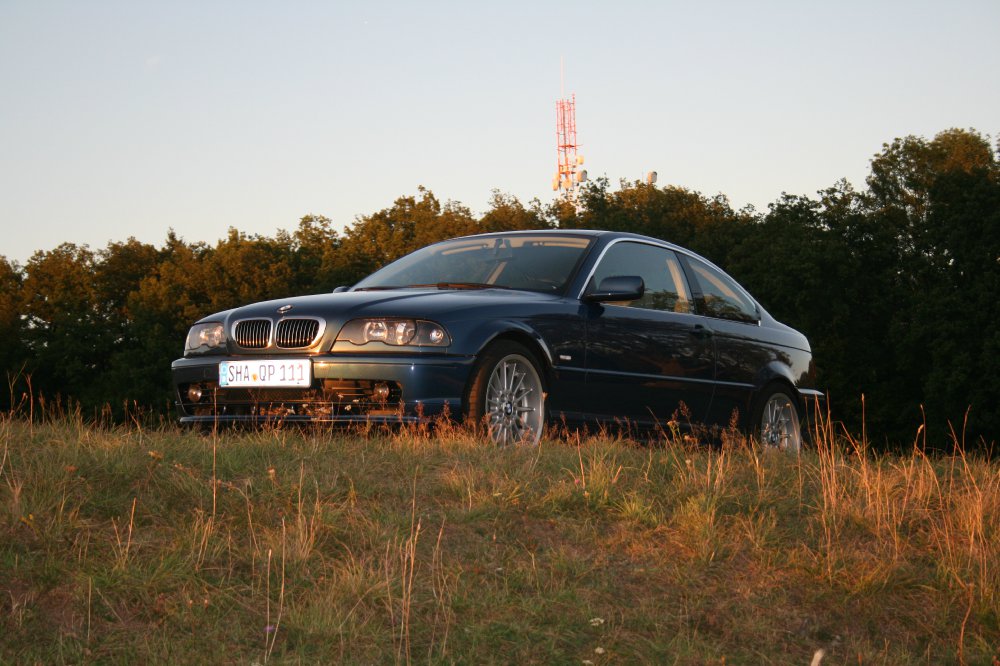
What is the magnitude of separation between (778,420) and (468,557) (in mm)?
4993

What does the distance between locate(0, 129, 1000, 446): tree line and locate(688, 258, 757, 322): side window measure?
25.4 metres

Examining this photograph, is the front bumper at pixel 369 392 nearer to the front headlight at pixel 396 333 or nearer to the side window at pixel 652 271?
the front headlight at pixel 396 333

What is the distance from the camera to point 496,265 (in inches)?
320

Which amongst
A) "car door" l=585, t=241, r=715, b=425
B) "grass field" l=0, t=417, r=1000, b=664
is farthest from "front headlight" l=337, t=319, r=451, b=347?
"car door" l=585, t=241, r=715, b=425

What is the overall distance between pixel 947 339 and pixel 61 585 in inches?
1435

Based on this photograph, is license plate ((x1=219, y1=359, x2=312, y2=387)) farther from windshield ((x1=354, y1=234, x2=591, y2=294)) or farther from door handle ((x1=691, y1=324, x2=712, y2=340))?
door handle ((x1=691, y1=324, x2=712, y2=340))

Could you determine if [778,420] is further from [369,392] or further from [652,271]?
[369,392]

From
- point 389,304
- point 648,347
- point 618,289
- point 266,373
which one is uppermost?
point 618,289

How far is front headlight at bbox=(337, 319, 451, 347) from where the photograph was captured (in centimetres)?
677

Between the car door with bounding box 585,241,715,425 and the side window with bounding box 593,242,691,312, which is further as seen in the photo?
the side window with bounding box 593,242,691,312

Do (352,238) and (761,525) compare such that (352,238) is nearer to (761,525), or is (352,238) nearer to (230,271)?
(230,271)

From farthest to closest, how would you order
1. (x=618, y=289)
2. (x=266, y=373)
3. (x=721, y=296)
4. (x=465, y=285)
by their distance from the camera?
(x=721, y=296)
(x=465, y=285)
(x=618, y=289)
(x=266, y=373)

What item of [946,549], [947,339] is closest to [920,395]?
[947,339]

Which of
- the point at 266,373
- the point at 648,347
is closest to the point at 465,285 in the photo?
the point at 648,347
